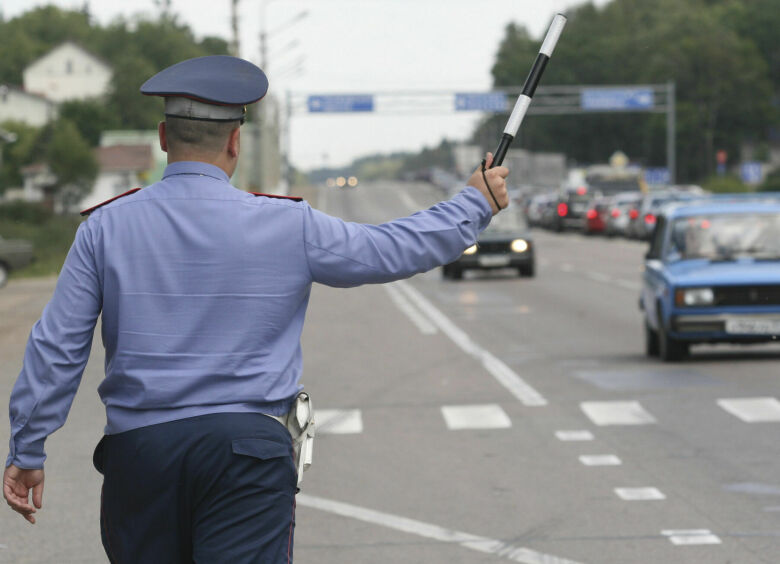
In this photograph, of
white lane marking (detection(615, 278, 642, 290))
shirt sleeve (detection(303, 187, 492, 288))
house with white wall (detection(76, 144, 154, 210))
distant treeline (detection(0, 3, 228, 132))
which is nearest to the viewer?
shirt sleeve (detection(303, 187, 492, 288))

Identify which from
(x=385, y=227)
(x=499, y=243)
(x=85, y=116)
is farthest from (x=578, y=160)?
(x=385, y=227)

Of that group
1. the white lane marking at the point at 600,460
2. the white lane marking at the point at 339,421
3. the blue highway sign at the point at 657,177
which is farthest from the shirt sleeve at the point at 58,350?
the blue highway sign at the point at 657,177

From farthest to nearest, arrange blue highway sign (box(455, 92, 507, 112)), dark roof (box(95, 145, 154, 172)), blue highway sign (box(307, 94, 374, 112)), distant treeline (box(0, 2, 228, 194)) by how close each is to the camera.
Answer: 1. dark roof (box(95, 145, 154, 172))
2. distant treeline (box(0, 2, 228, 194))
3. blue highway sign (box(455, 92, 507, 112))
4. blue highway sign (box(307, 94, 374, 112))

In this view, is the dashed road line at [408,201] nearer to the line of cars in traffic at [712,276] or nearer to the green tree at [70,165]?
the green tree at [70,165]

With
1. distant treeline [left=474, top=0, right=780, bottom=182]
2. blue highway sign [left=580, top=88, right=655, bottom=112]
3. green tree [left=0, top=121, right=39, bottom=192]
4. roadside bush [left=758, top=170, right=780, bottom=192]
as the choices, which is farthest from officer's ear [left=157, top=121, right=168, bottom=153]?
green tree [left=0, top=121, right=39, bottom=192]

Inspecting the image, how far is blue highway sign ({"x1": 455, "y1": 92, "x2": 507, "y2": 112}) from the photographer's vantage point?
95000 mm

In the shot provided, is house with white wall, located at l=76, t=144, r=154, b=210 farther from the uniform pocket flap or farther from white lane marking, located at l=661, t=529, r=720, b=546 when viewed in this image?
the uniform pocket flap

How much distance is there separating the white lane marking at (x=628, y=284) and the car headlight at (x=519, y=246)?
2.59 metres

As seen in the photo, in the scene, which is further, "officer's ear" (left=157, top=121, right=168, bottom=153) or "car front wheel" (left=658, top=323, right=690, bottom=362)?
"car front wheel" (left=658, top=323, right=690, bottom=362)

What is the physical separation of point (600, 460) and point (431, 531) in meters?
2.34

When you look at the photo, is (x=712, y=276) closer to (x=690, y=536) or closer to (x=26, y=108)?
(x=690, y=536)

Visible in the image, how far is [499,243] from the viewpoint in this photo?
114 ft

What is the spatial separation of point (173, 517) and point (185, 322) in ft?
1.49

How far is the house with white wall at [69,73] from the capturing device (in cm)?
15238
